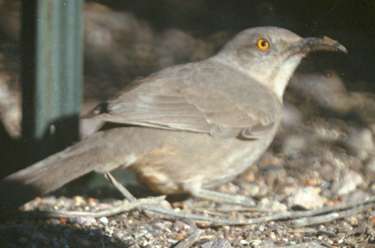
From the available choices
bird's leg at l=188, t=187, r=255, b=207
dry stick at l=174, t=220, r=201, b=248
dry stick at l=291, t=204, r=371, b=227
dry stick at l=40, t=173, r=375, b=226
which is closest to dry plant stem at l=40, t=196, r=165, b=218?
dry stick at l=40, t=173, r=375, b=226

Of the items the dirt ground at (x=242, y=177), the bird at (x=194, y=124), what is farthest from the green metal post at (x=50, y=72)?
the bird at (x=194, y=124)

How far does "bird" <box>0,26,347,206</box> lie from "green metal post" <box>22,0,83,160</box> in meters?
0.38

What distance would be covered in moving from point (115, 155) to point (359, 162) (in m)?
1.88

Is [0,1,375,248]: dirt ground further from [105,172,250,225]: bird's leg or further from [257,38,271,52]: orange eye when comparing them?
[257,38,271,52]: orange eye

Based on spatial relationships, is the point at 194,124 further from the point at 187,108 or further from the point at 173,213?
the point at 173,213

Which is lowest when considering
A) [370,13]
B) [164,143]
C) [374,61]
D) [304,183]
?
[304,183]

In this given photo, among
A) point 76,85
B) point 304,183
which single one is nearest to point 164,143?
point 76,85

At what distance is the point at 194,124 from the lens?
5.34m

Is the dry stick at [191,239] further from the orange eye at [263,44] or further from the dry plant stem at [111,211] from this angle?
the orange eye at [263,44]

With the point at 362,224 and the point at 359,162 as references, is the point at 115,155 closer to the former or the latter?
the point at 362,224

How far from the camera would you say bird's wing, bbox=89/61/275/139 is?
16.8 feet

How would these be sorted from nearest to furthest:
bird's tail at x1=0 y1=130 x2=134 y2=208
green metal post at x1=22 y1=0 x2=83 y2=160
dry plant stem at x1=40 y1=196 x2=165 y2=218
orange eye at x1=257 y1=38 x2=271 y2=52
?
bird's tail at x1=0 y1=130 x2=134 y2=208
dry plant stem at x1=40 y1=196 x2=165 y2=218
green metal post at x1=22 y1=0 x2=83 y2=160
orange eye at x1=257 y1=38 x2=271 y2=52

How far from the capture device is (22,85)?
18.3 ft

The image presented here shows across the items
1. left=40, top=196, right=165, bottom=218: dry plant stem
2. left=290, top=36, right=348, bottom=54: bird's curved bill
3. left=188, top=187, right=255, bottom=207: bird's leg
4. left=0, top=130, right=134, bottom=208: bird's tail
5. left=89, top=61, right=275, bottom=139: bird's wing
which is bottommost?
left=188, top=187, right=255, bottom=207: bird's leg
